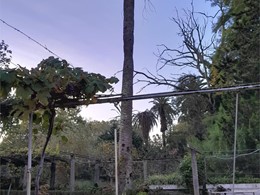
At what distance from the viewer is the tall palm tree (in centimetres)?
2106

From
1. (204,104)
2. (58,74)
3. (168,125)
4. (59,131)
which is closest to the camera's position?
(58,74)

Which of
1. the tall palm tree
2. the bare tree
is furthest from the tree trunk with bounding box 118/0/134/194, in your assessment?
the tall palm tree

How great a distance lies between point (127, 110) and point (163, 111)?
14.7m

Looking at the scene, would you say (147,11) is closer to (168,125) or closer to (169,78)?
(169,78)

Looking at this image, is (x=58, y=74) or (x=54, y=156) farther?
(x=54, y=156)

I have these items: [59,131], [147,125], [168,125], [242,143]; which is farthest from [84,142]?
[59,131]

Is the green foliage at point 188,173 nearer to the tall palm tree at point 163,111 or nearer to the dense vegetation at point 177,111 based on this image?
the dense vegetation at point 177,111

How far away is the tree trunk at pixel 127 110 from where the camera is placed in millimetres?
6406

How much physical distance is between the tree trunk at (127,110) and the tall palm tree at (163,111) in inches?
545

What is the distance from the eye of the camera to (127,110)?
6730 mm

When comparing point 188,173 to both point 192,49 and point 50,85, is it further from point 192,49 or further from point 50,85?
point 50,85

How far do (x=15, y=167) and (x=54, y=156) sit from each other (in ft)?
8.77

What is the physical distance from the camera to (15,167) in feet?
49.9

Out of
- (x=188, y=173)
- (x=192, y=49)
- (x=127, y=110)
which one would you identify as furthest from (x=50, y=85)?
(x=192, y=49)
